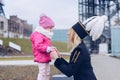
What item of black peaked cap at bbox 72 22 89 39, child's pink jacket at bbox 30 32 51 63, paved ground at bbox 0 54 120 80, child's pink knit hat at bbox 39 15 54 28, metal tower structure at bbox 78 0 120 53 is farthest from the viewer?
metal tower structure at bbox 78 0 120 53

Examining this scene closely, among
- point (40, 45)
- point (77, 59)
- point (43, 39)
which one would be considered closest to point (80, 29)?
point (77, 59)

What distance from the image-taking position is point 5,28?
74250mm

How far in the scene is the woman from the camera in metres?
4.70

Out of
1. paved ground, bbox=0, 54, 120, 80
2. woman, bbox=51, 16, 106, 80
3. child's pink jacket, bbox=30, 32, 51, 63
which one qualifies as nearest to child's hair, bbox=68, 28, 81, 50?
woman, bbox=51, 16, 106, 80

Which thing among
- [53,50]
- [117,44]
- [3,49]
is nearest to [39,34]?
[53,50]

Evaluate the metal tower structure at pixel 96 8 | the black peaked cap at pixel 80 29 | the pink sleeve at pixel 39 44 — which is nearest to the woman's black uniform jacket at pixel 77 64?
the black peaked cap at pixel 80 29

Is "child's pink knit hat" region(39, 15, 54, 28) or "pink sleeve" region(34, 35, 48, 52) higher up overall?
"child's pink knit hat" region(39, 15, 54, 28)

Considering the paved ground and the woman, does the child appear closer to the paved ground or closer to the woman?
the woman

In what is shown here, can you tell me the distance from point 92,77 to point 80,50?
0.41 m

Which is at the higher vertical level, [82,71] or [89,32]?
[89,32]

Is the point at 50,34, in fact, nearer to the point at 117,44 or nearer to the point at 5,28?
the point at 117,44

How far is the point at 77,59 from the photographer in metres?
4.70

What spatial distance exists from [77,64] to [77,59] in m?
0.06

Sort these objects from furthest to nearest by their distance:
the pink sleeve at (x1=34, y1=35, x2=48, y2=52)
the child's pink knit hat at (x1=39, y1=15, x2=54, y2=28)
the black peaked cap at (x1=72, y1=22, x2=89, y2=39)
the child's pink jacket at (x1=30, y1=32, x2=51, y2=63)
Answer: the child's pink knit hat at (x1=39, y1=15, x2=54, y2=28), the child's pink jacket at (x1=30, y1=32, x2=51, y2=63), the pink sleeve at (x1=34, y1=35, x2=48, y2=52), the black peaked cap at (x1=72, y1=22, x2=89, y2=39)
